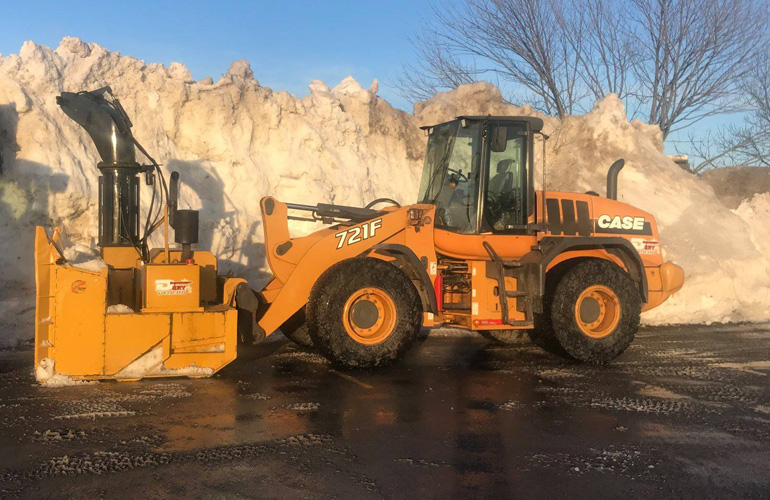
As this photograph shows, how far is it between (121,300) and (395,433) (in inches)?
138

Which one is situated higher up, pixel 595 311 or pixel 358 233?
pixel 358 233

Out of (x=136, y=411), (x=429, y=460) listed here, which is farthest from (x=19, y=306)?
(x=429, y=460)

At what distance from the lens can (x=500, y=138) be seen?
25.9ft

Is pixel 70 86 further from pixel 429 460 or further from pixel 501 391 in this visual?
pixel 429 460

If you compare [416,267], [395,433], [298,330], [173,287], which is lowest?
[395,433]

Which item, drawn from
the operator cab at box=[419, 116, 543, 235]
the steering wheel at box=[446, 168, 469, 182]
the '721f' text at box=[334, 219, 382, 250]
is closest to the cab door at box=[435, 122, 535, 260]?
the operator cab at box=[419, 116, 543, 235]

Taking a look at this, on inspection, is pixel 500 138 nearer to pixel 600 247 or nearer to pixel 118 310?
pixel 600 247

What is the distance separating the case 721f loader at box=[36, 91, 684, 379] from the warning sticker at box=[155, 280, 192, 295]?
0.03ft

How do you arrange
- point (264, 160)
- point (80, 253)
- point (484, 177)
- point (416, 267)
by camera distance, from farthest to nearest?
point (264, 160) → point (80, 253) → point (484, 177) → point (416, 267)

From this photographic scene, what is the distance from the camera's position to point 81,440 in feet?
15.9

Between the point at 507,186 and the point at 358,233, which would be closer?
the point at 358,233

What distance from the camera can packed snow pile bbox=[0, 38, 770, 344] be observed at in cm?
1138

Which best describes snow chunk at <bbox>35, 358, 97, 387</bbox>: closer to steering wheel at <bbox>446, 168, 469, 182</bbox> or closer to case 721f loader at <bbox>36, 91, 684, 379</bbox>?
case 721f loader at <bbox>36, 91, 684, 379</bbox>

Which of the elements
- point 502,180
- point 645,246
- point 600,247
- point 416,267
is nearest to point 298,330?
point 416,267
